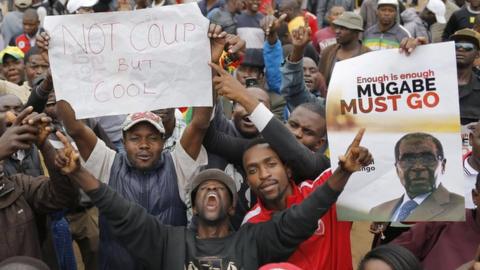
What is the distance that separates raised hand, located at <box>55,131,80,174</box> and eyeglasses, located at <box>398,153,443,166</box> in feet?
5.25

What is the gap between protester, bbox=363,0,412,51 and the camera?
9961 mm

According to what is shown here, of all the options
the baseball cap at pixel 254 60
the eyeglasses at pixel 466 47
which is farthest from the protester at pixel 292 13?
the eyeglasses at pixel 466 47

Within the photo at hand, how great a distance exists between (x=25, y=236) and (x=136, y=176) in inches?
27.0

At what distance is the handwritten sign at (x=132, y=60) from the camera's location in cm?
493

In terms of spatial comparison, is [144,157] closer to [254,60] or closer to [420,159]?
[420,159]

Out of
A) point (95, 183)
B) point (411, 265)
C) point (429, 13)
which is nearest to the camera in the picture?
point (411, 265)

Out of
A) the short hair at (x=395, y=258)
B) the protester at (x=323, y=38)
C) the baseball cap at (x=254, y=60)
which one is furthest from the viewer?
the protester at (x=323, y=38)

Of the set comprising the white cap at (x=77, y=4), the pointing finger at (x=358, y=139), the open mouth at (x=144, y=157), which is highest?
the white cap at (x=77, y=4)

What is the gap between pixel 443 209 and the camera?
4559mm

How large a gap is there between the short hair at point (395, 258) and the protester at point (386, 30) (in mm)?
5909

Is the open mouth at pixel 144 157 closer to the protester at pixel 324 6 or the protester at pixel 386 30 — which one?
the protester at pixel 386 30

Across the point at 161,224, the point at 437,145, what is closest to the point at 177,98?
the point at 161,224

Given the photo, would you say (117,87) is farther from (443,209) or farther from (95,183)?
(443,209)

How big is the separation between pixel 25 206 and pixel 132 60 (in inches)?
37.5
